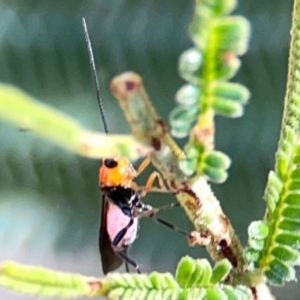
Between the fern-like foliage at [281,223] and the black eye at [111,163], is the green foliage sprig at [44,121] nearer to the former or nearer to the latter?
the fern-like foliage at [281,223]

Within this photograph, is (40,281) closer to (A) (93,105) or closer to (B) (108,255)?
(B) (108,255)

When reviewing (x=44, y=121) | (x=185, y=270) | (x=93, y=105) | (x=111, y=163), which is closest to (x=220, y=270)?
(x=185, y=270)

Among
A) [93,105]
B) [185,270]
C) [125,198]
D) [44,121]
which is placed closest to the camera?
[44,121]

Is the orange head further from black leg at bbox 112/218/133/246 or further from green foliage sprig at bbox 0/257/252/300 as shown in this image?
green foliage sprig at bbox 0/257/252/300

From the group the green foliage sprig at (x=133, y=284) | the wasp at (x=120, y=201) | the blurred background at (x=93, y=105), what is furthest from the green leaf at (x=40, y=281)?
the blurred background at (x=93, y=105)

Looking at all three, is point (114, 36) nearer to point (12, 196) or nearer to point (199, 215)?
point (12, 196)
